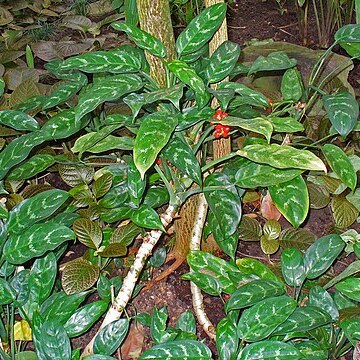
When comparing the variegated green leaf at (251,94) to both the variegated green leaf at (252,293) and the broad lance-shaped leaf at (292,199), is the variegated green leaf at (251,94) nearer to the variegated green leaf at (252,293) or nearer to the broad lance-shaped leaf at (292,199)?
the broad lance-shaped leaf at (292,199)

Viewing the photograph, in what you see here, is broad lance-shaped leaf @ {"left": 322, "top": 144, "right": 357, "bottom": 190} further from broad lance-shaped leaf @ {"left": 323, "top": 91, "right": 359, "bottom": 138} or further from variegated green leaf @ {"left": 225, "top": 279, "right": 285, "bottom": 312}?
variegated green leaf @ {"left": 225, "top": 279, "right": 285, "bottom": 312}

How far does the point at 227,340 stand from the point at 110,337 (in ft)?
0.87

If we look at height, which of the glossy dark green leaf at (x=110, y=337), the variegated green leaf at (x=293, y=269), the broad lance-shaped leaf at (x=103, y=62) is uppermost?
the broad lance-shaped leaf at (x=103, y=62)

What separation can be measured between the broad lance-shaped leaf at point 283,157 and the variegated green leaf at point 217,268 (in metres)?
0.28

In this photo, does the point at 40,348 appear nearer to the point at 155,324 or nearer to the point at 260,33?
the point at 155,324

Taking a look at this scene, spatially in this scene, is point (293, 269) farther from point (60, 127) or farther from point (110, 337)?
point (60, 127)

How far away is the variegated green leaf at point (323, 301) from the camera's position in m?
1.39

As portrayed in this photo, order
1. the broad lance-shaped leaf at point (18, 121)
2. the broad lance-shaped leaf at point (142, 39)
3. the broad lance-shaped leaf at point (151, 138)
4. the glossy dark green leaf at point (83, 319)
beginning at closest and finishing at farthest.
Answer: the broad lance-shaped leaf at point (151, 138) < the broad lance-shaped leaf at point (142, 39) < the glossy dark green leaf at point (83, 319) < the broad lance-shaped leaf at point (18, 121)

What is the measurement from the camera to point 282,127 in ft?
4.49

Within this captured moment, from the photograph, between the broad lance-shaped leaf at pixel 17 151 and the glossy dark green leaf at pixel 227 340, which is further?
the broad lance-shaped leaf at pixel 17 151

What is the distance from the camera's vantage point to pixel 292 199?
138 cm

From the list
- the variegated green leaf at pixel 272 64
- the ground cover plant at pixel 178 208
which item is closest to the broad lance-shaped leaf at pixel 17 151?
the ground cover plant at pixel 178 208

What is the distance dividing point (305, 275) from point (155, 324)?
358 millimetres

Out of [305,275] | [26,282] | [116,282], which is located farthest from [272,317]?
[26,282]
